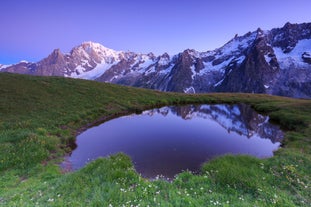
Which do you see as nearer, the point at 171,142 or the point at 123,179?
the point at 123,179

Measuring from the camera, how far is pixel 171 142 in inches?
1049

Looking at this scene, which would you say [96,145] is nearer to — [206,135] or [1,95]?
[206,135]

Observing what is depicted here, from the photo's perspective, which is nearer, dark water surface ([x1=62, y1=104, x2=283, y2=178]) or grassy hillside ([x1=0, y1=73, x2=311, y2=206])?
grassy hillside ([x1=0, y1=73, x2=311, y2=206])

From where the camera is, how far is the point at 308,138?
26.1m

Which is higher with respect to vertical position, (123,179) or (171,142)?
(123,179)

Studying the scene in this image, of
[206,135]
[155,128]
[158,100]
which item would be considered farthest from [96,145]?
[158,100]

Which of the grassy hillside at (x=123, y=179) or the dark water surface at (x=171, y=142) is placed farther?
the dark water surface at (x=171, y=142)

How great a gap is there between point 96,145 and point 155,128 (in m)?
11.1

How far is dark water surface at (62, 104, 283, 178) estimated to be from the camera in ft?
66.9

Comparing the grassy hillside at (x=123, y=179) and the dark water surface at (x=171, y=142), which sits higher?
the grassy hillside at (x=123, y=179)

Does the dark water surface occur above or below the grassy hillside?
below

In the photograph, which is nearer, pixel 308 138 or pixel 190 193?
pixel 190 193

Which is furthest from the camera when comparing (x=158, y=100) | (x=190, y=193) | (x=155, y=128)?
(x=158, y=100)

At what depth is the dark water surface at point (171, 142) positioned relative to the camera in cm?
2039
